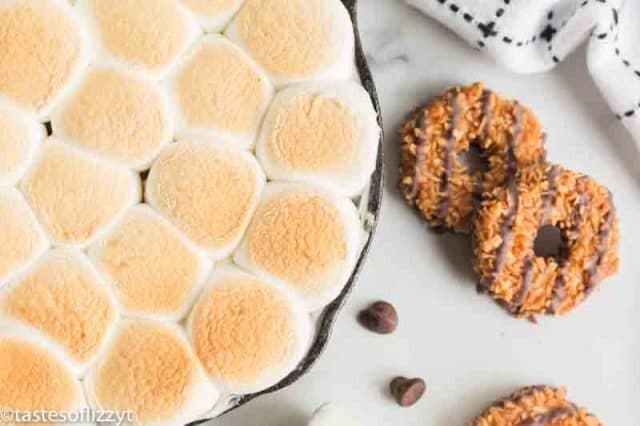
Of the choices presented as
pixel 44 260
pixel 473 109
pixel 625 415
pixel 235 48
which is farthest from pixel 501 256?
pixel 44 260

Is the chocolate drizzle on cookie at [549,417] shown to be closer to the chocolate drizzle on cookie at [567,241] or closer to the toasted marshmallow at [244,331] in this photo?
Answer: the chocolate drizzle on cookie at [567,241]

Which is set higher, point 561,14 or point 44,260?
point 561,14

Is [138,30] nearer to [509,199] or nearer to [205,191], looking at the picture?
[205,191]

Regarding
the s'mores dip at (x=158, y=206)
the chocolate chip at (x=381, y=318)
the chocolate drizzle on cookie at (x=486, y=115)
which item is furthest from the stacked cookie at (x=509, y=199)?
the s'mores dip at (x=158, y=206)

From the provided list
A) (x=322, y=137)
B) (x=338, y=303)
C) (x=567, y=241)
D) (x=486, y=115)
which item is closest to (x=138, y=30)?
(x=322, y=137)

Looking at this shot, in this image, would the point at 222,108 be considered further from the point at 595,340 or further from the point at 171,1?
the point at 595,340
